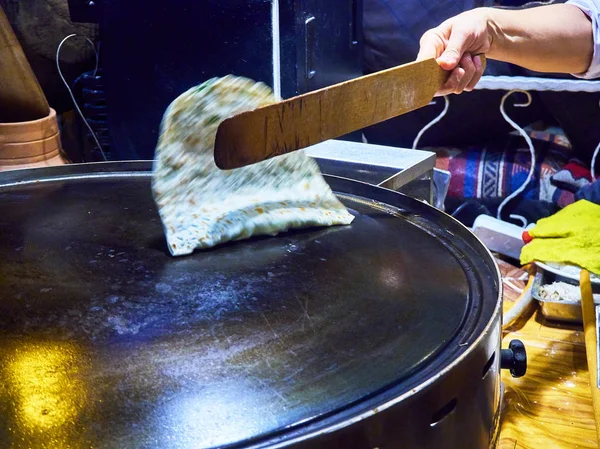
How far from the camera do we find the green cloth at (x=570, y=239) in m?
1.91

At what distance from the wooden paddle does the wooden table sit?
733 mm

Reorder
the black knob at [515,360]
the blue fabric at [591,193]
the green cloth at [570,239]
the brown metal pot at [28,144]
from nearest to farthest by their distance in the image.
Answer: the black knob at [515,360] → the brown metal pot at [28,144] → the green cloth at [570,239] → the blue fabric at [591,193]

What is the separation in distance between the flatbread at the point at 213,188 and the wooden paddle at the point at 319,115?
147 mm

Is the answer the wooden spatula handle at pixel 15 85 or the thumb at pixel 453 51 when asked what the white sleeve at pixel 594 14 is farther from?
the wooden spatula handle at pixel 15 85

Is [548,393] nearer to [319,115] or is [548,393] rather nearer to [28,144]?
[319,115]

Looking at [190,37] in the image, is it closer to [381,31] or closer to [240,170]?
[240,170]

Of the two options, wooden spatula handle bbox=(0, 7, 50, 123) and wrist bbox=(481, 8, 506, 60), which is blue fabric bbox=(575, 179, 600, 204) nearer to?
wrist bbox=(481, 8, 506, 60)

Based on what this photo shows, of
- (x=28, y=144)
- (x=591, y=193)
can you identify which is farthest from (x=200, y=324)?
(x=591, y=193)

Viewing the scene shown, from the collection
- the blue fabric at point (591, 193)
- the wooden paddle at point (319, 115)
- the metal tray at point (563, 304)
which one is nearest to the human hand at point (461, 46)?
the wooden paddle at point (319, 115)

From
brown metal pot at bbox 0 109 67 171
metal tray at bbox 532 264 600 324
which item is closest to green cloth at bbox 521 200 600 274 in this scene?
metal tray at bbox 532 264 600 324

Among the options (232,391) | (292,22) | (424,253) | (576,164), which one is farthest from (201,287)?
(576,164)

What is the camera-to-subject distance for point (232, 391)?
0.73m

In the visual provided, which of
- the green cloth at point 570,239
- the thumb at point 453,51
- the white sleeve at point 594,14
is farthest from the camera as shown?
the green cloth at point 570,239

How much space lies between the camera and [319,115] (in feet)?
3.34
